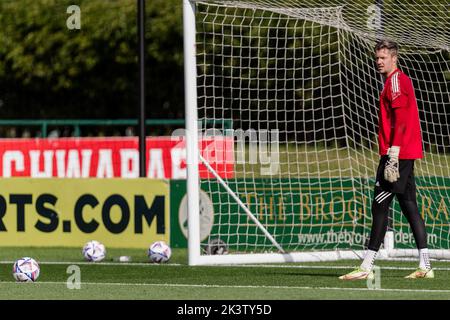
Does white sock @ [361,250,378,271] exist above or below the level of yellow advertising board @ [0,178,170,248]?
below

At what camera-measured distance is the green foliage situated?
32219mm

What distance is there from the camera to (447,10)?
13.8 meters

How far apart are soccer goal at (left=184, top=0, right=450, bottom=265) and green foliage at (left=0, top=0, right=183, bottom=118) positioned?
16.8m

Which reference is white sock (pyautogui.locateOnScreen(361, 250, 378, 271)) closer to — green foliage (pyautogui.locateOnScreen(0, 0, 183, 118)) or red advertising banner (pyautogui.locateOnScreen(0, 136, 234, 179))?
red advertising banner (pyautogui.locateOnScreen(0, 136, 234, 179))

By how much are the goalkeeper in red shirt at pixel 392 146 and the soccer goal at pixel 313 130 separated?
250 centimetres

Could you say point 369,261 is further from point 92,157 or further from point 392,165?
point 92,157

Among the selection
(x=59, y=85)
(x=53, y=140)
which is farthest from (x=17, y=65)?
(x=53, y=140)

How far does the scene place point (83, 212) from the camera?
1562 cm

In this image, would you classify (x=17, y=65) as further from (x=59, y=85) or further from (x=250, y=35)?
(x=250, y=35)

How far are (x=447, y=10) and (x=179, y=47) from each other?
1863 centimetres

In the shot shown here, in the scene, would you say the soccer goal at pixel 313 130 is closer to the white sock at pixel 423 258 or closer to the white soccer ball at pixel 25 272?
the white sock at pixel 423 258

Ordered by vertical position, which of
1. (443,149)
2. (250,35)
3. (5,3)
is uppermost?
(5,3)

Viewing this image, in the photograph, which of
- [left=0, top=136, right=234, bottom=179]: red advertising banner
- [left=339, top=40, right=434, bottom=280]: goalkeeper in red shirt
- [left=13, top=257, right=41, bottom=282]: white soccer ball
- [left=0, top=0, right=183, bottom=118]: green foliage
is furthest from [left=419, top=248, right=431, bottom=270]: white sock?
[left=0, top=0, right=183, bottom=118]: green foliage

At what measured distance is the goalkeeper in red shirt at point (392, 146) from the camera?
1046 cm
